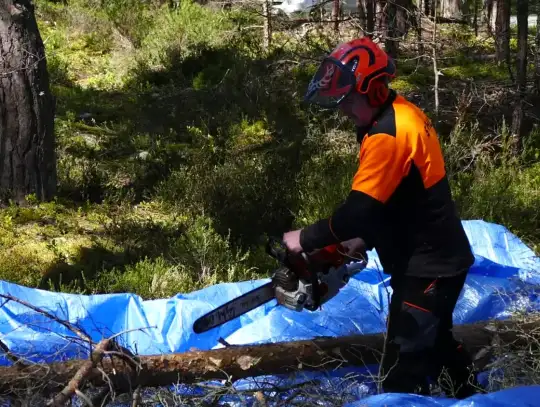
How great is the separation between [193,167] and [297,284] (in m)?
3.81

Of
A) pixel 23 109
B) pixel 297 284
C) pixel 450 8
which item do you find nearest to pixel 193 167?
pixel 23 109

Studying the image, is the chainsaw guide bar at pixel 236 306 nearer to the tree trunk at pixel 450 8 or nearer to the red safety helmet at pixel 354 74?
the red safety helmet at pixel 354 74

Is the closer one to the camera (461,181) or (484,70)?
(461,181)

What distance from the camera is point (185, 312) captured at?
446 centimetres

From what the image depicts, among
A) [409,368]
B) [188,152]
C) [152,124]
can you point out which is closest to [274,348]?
[409,368]

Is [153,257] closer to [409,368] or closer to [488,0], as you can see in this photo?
[409,368]

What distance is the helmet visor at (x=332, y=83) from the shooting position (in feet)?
10.00

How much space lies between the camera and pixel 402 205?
3164 mm

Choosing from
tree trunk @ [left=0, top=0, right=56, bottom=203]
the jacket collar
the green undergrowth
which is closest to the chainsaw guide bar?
the jacket collar

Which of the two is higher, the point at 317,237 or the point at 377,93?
the point at 377,93

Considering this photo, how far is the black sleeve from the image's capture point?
9.75 feet

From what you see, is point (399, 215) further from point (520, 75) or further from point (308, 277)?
point (520, 75)

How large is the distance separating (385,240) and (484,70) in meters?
7.33

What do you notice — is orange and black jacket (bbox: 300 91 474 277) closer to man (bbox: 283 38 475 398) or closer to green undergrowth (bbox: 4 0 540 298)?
man (bbox: 283 38 475 398)
